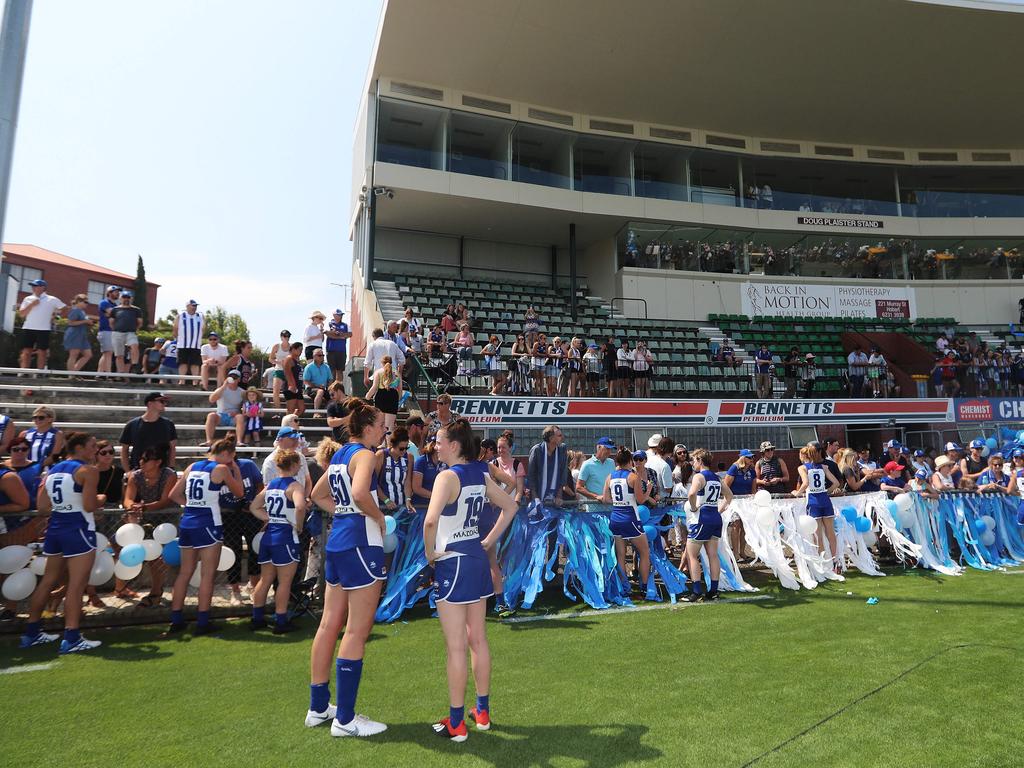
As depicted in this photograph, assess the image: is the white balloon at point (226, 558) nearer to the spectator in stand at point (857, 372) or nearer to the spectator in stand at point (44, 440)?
the spectator in stand at point (44, 440)

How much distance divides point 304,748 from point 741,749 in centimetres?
238

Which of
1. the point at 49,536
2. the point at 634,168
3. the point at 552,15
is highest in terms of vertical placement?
the point at 552,15

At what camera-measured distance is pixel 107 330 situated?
451 inches

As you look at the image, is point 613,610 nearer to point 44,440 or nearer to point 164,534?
point 164,534

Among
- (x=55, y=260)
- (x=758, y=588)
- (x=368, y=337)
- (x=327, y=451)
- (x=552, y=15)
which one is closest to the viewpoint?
(x=327, y=451)

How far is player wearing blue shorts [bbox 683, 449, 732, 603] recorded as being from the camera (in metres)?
7.04

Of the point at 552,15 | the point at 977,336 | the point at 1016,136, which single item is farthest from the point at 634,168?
the point at 1016,136

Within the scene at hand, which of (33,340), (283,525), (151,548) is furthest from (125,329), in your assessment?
(283,525)

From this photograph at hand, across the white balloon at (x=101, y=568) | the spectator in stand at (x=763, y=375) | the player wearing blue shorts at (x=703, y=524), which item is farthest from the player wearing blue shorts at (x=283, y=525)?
the spectator in stand at (x=763, y=375)

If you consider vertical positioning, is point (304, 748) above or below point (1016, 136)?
below

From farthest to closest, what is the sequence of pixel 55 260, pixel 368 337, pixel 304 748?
pixel 55 260, pixel 368 337, pixel 304 748

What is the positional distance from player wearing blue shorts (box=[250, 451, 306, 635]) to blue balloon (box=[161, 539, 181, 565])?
1128mm

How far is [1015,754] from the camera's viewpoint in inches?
126

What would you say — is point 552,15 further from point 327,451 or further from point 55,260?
point 55,260
